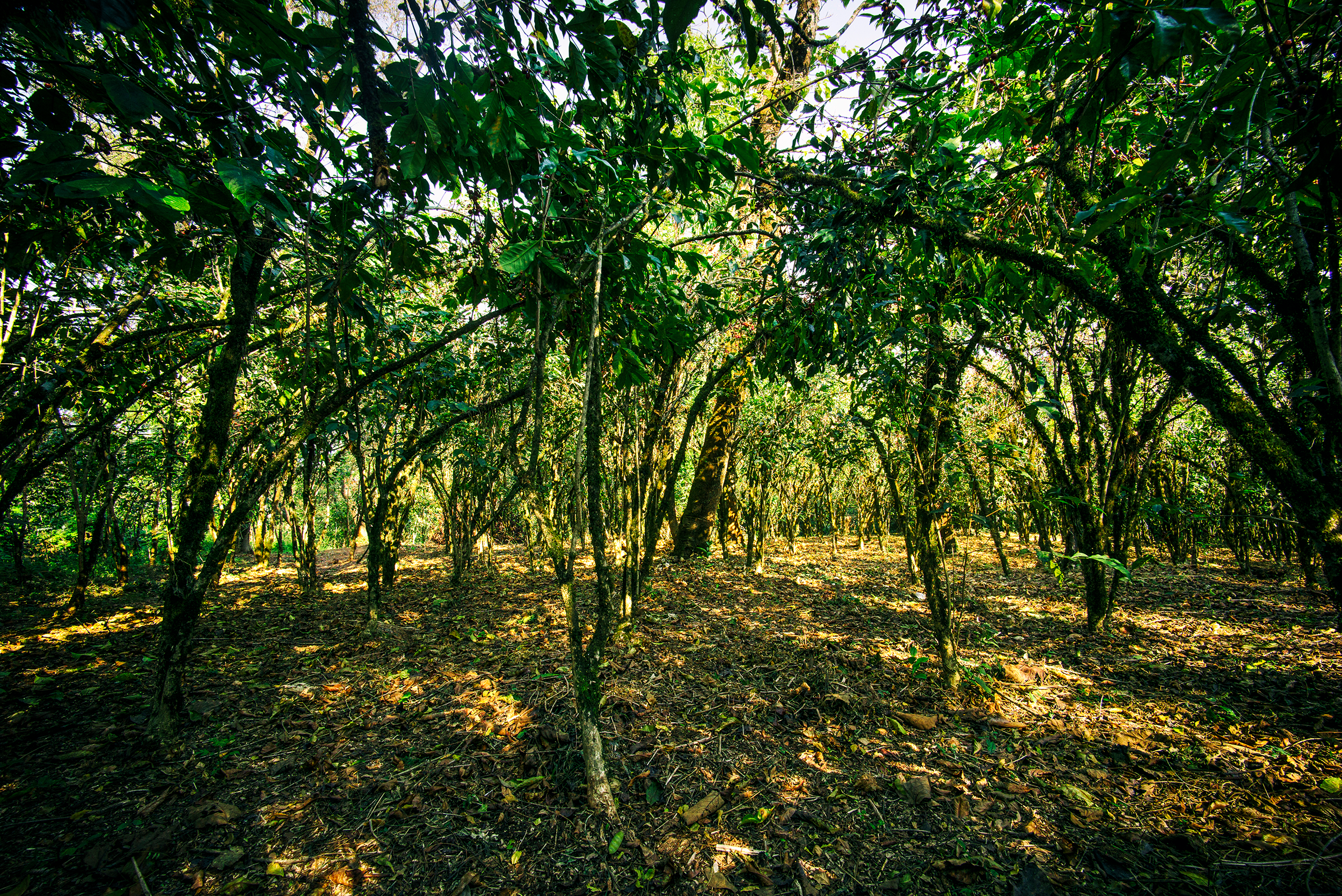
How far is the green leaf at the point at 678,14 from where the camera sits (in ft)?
3.44

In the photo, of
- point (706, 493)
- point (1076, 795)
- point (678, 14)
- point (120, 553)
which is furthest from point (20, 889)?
point (706, 493)

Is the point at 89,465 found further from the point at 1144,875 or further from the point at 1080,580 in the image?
the point at 1080,580

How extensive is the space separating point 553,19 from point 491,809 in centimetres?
331

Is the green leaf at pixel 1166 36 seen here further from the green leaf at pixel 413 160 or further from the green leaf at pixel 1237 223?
the green leaf at pixel 413 160

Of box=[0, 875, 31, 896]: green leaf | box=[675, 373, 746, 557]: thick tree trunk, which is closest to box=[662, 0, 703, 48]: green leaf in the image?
box=[0, 875, 31, 896]: green leaf

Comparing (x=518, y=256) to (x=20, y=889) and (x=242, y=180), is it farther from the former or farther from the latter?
(x=20, y=889)

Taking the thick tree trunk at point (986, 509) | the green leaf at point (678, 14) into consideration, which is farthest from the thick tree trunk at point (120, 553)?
the thick tree trunk at point (986, 509)

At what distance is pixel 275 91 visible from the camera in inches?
77.4

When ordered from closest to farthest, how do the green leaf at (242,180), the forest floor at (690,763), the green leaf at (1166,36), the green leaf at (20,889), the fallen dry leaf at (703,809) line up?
the green leaf at (1166,36) → the green leaf at (242,180) → the green leaf at (20,889) → the forest floor at (690,763) → the fallen dry leaf at (703,809)

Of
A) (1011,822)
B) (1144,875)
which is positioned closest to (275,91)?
(1011,822)

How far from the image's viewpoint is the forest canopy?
1.35m

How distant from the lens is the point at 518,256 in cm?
159

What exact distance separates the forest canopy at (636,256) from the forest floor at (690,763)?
0.96ft

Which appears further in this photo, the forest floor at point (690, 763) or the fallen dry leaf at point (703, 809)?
the fallen dry leaf at point (703, 809)
